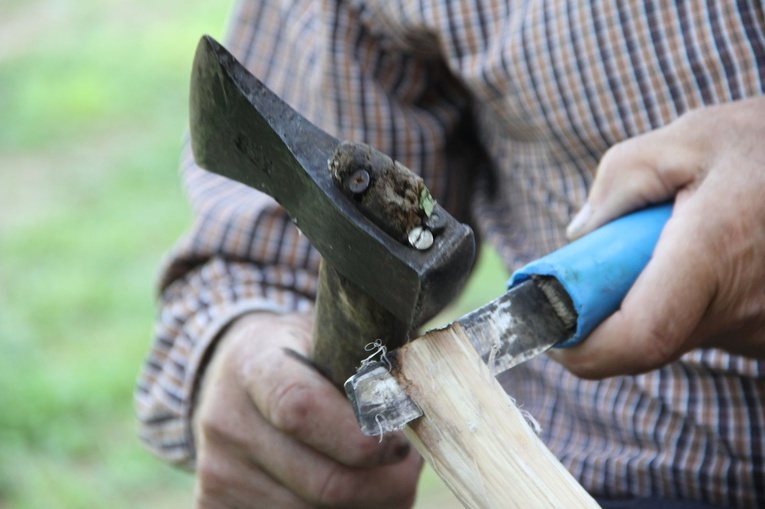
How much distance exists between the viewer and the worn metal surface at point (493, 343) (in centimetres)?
70

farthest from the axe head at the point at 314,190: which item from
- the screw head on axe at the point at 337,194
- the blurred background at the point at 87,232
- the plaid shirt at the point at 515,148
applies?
the blurred background at the point at 87,232

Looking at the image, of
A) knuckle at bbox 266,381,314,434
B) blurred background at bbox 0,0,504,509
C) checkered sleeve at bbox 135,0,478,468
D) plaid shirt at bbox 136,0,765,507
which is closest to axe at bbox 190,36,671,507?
knuckle at bbox 266,381,314,434

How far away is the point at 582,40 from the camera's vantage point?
42.6 inches

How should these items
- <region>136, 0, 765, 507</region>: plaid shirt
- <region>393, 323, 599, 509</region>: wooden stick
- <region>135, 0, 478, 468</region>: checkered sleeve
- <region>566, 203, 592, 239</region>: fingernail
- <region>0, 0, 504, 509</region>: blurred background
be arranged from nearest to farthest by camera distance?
<region>393, 323, 599, 509</region>: wooden stick < <region>566, 203, 592, 239</region>: fingernail < <region>136, 0, 765, 507</region>: plaid shirt < <region>135, 0, 478, 468</region>: checkered sleeve < <region>0, 0, 504, 509</region>: blurred background

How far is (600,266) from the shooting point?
0.81 metres


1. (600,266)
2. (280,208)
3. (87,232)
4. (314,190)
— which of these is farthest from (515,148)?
(87,232)

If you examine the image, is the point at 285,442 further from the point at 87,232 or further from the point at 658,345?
the point at 87,232

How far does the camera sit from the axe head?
69 cm

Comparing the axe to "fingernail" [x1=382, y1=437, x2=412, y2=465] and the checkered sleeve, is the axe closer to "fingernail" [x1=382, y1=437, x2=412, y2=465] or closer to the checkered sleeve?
"fingernail" [x1=382, y1=437, x2=412, y2=465]

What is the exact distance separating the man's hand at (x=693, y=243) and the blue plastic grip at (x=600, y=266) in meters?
0.02

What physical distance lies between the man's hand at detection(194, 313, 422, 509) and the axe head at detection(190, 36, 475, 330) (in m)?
0.25

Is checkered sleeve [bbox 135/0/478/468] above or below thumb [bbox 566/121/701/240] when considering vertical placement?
above

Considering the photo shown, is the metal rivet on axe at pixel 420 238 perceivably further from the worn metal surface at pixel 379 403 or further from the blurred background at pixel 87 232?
the blurred background at pixel 87 232

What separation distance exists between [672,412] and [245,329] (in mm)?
543
